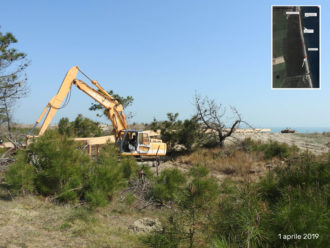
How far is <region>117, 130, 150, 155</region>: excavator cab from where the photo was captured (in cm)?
1377

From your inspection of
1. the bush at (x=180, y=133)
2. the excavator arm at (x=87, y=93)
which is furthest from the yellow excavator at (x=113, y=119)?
the bush at (x=180, y=133)

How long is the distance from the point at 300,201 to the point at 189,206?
3.23ft

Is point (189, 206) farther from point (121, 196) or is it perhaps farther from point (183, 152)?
point (183, 152)

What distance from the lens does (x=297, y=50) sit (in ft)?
12.6

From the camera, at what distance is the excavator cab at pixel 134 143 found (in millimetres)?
13767

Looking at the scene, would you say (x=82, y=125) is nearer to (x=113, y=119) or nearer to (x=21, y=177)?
(x=113, y=119)

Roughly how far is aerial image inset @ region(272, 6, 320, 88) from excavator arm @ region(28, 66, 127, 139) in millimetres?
9667

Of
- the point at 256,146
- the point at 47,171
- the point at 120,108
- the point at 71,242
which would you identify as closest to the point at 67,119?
the point at 120,108

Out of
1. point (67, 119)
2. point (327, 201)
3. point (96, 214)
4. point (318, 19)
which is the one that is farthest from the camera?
point (67, 119)

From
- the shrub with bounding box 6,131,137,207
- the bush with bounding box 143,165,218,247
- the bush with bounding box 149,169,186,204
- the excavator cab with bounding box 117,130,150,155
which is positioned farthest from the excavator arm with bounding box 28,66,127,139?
the bush with bounding box 143,165,218,247

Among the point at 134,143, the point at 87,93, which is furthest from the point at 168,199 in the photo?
the point at 87,93

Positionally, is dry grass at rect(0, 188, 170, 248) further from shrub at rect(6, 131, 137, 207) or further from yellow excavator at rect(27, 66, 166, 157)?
yellow excavator at rect(27, 66, 166, 157)

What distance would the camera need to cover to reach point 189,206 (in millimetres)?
2834

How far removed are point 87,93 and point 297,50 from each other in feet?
37.2
